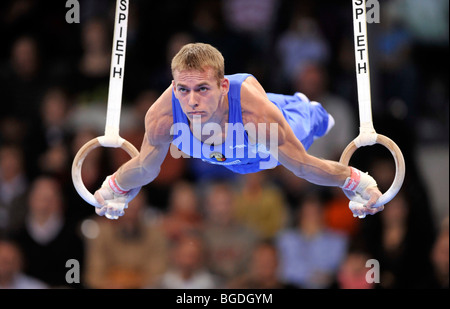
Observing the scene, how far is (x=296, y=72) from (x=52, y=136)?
275cm

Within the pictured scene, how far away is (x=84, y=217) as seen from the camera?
6.89 meters

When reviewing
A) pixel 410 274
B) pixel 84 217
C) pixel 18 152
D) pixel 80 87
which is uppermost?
pixel 80 87

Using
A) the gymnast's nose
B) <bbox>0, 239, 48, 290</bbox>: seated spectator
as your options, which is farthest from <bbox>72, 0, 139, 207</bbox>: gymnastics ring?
<bbox>0, 239, 48, 290</bbox>: seated spectator

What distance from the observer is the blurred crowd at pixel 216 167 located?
6.48 metres

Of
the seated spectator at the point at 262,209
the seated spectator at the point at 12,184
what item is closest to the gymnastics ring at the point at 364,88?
the seated spectator at the point at 262,209

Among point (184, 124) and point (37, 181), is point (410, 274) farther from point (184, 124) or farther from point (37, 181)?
point (37, 181)

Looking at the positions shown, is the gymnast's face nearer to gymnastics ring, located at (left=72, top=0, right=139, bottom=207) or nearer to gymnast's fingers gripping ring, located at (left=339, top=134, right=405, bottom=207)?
gymnastics ring, located at (left=72, top=0, right=139, bottom=207)

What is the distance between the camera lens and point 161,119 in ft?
14.4

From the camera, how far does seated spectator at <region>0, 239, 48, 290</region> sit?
6.36 metres

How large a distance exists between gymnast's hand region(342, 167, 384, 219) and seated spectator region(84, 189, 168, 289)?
2644mm

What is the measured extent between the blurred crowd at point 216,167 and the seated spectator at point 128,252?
0.04ft

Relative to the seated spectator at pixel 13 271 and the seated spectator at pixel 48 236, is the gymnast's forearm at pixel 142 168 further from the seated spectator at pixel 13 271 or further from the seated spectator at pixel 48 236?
the seated spectator at pixel 13 271

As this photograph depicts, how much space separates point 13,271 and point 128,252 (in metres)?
1.06

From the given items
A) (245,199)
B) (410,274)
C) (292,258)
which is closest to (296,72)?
(245,199)
